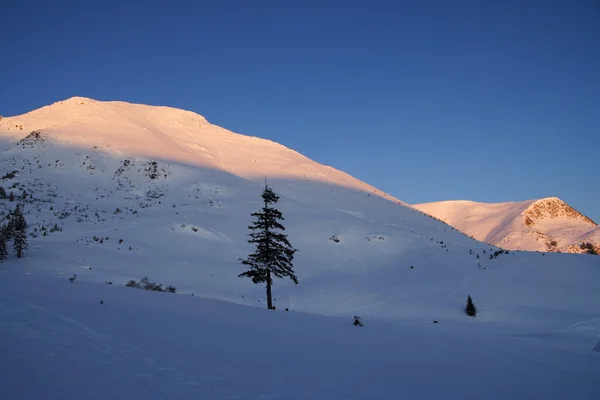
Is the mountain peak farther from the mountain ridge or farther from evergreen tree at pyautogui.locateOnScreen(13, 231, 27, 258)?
evergreen tree at pyautogui.locateOnScreen(13, 231, 27, 258)

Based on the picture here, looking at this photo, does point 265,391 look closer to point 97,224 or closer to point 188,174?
point 97,224

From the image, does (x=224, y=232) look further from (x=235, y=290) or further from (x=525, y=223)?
(x=525, y=223)

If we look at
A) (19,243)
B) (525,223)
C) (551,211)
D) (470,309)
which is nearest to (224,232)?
(19,243)

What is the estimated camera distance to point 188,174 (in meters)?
53.0

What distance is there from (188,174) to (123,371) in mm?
47607

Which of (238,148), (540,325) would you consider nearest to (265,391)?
(540,325)

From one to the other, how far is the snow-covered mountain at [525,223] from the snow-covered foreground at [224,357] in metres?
94.1

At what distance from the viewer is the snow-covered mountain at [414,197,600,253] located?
99000 mm

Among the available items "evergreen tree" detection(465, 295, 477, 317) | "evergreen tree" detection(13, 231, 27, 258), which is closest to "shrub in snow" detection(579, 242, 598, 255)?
"evergreen tree" detection(465, 295, 477, 317)

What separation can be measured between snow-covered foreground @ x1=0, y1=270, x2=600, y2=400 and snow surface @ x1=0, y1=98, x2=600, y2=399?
58 mm

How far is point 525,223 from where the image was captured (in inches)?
4727

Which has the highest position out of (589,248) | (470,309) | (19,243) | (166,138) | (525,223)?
(166,138)

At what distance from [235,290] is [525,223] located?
11799 cm

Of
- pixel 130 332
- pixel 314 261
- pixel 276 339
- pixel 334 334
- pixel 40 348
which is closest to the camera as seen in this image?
pixel 40 348
